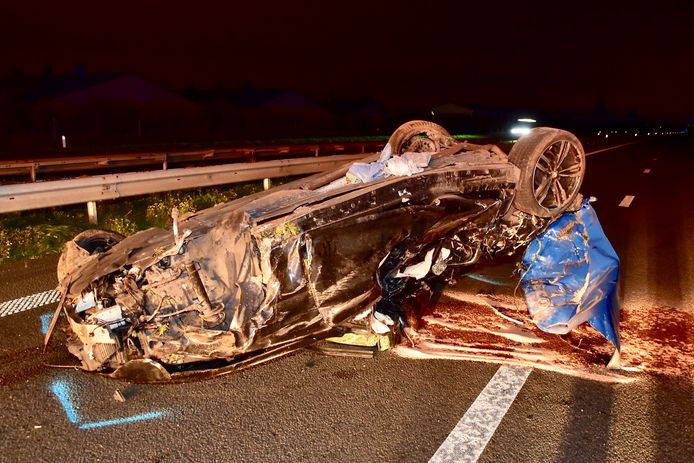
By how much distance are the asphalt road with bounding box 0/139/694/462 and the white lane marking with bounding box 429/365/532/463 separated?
46mm

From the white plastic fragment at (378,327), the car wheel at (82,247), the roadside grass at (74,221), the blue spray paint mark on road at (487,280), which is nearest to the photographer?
the white plastic fragment at (378,327)

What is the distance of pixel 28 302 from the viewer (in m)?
4.81

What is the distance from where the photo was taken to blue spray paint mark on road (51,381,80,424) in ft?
10.2

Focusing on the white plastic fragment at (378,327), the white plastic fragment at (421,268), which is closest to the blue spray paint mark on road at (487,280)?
the white plastic fragment at (421,268)

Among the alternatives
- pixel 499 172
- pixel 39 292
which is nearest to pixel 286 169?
pixel 39 292

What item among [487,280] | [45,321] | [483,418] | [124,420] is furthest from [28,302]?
[487,280]

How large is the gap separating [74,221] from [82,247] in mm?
4191

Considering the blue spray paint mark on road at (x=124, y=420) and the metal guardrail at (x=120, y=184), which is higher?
the metal guardrail at (x=120, y=184)

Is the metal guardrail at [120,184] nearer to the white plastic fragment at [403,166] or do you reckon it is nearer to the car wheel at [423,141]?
the car wheel at [423,141]

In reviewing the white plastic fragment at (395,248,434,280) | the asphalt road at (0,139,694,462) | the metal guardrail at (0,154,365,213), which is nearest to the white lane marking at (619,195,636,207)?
the metal guardrail at (0,154,365,213)

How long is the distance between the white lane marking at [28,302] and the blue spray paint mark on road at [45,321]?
0.25m

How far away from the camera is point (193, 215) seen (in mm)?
4301

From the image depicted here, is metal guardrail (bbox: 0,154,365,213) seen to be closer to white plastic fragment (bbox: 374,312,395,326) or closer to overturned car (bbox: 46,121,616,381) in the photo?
overturned car (bbox: 46,121,616,381)

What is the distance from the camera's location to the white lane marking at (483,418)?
9.30 feet
